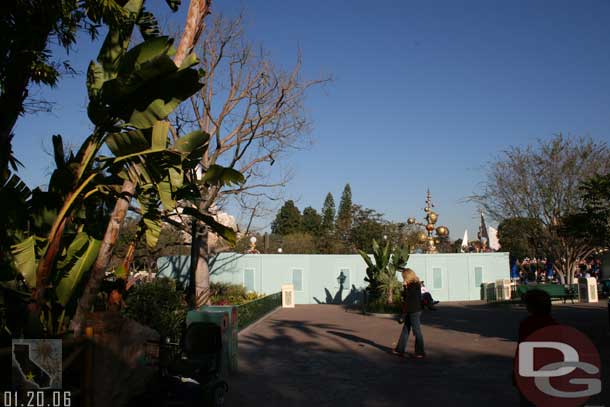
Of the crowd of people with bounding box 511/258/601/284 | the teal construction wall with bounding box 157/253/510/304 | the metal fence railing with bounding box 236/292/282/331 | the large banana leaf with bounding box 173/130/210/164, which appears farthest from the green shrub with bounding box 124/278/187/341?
the crowd of people with bounding box 511/258/601/284

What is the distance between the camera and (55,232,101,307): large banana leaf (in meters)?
7.05

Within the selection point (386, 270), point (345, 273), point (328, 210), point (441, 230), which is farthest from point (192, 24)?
point (328, 210)

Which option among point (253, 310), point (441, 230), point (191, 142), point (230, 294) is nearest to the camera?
point (191, 142)

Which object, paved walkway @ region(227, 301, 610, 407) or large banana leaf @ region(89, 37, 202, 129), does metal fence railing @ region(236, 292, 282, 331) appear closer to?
paved walkway @ region(227, 301, 610, 407)

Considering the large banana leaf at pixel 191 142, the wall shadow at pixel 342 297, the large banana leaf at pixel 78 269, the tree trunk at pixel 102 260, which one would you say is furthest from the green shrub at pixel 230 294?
the large banana leaf at pixel 191 142

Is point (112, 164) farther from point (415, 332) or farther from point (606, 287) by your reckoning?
point (606, 287)

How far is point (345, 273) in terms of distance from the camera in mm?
33906

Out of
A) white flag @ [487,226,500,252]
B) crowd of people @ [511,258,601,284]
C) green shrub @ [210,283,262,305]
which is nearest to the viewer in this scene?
green shrub @ [210,283,262,305]

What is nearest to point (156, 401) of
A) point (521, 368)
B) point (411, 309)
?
point (521, 368)

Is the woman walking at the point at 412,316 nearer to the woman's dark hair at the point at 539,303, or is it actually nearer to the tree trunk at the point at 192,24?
the woman's dark hair at the point at 539,303

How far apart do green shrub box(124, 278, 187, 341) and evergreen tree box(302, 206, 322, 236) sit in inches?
2885

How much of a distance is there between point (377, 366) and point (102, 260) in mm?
5629

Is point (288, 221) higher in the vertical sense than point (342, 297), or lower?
higher

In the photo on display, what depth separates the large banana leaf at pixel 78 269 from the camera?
705 cm
